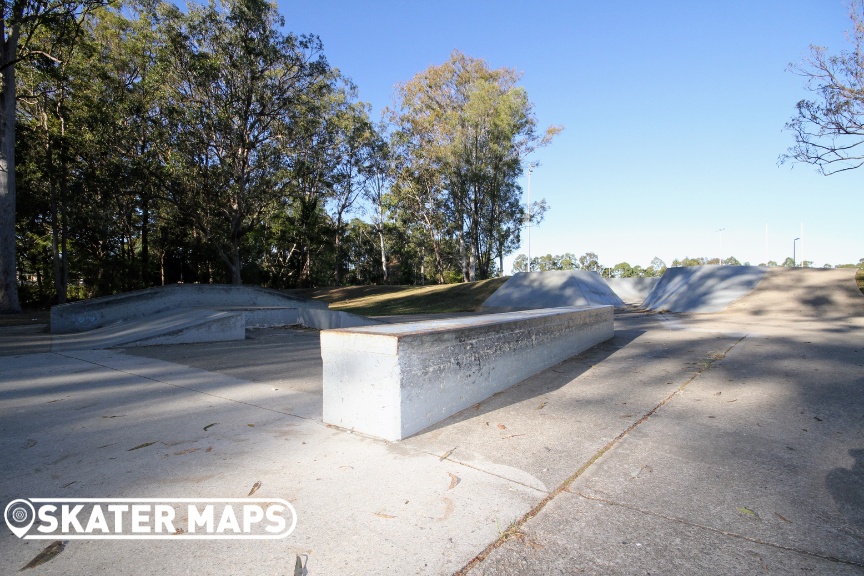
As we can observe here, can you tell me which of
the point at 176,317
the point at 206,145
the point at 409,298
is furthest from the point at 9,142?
the point at 409,298

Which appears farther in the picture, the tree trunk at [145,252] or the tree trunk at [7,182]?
the tree trunk at [145,252]

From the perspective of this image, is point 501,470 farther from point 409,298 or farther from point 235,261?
point 235,261

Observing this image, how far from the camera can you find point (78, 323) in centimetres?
1143

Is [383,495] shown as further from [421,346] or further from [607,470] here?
[607,470]

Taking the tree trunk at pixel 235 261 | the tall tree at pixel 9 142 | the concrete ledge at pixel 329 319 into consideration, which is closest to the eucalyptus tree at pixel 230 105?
the tree trunk at pixel 235 261

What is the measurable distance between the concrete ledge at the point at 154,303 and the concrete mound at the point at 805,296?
14.7 m

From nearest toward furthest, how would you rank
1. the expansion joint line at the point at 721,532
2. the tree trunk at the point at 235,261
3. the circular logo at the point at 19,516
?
the expansion joint line at the point at 721,532
the circular logo at the point at 19,516
the tree trunk at the point at 235,261

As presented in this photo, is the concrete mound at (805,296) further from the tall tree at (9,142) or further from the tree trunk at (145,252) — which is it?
the tree trunk at (145,252)

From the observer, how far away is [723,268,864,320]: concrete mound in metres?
13.7

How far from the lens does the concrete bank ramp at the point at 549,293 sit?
19688 millimetres

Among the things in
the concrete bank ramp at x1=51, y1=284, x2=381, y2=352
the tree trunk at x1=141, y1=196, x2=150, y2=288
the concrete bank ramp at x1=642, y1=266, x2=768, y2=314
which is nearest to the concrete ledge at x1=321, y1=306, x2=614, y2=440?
the concrete bank ramp at x1=51, y1=284, x2=381, y2=352

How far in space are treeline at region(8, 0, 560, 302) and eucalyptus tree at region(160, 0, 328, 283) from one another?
73 mm

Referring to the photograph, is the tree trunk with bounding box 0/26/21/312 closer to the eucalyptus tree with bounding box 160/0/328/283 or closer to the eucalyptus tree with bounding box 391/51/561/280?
the eucalyptus tree with bounding box 160/0/328/283

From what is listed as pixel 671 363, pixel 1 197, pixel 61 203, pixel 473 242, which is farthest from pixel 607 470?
pixel 473 242
